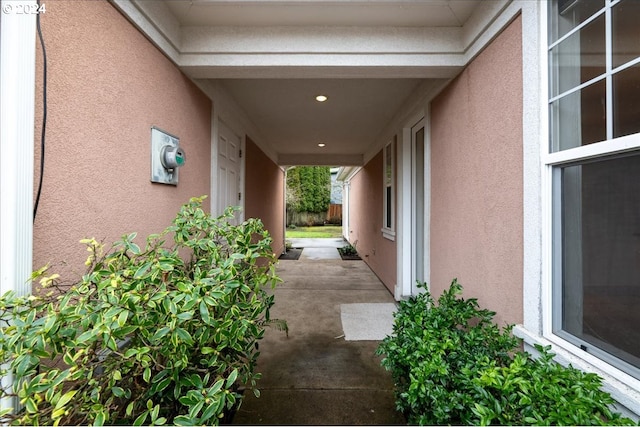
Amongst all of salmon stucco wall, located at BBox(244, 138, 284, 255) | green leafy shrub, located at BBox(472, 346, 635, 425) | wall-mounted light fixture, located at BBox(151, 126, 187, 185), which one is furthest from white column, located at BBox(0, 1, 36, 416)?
salmon stucco wall, located at BBox(244, 138, 284, 255)

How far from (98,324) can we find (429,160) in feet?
10.1

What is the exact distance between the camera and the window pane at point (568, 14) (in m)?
1.39

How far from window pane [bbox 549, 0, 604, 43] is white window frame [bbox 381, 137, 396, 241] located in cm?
294

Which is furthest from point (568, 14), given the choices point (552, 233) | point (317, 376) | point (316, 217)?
point (316, 217)

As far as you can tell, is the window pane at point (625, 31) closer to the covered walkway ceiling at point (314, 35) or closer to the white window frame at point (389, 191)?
the covered walkway ceiling at point (314, 35)

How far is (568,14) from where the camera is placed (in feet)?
4.93

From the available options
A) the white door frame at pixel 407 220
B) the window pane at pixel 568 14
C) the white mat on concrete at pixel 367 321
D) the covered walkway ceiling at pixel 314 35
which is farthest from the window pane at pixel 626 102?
the white door frame at pixel 407 220

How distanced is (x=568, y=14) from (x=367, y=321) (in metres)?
3.27

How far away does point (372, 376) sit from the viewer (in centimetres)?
236

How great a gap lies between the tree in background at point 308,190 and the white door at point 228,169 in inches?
628

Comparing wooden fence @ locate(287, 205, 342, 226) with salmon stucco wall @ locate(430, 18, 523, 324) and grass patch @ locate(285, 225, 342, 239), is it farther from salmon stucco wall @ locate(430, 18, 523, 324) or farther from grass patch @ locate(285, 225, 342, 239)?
salmon stucco wall @ locate(430, 18, 523, 324)

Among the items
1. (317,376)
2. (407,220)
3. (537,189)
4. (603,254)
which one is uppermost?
(537,189)

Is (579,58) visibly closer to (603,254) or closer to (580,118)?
(580,118)

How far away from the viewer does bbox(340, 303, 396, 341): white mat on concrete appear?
3.11 metres
